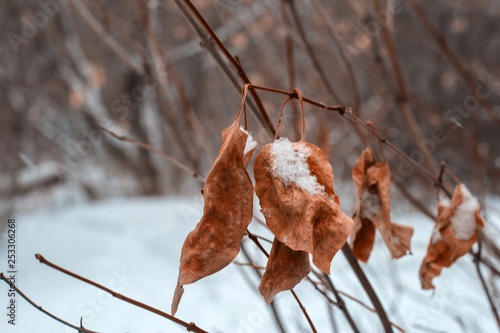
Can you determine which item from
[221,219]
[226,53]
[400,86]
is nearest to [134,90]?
[400,86]

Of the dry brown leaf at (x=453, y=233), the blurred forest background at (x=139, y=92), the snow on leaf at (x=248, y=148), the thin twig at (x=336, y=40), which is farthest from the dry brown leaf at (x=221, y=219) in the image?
the blurred forest background at (x=139, y=92)

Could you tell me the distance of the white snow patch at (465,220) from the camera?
53 centimetres

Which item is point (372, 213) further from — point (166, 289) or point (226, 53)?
point (166, 289)

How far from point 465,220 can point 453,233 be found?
3 cm

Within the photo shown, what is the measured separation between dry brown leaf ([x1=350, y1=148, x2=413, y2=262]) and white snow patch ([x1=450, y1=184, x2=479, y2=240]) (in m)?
0.07

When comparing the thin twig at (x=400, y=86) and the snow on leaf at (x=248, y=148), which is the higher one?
the thin twig at (x=400, y=86)

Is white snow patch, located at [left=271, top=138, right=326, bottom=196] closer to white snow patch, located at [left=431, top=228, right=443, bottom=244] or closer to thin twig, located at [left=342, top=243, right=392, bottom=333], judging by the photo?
thin twig, located at [left=342, top=243, right=392, bottom=333]

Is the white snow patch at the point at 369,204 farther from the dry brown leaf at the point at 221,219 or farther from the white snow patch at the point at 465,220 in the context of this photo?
the dry brown leaf at the point at 221,219

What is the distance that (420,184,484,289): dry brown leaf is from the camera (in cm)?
53

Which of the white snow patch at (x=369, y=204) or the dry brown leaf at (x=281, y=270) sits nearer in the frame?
the dry brown leaf at (x=281, y=270)

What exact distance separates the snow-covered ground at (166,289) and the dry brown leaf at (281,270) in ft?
1.27

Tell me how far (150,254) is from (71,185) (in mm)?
3225

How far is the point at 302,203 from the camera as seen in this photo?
342 mm

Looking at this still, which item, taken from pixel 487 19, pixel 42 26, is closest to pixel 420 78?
pixel 487 19
